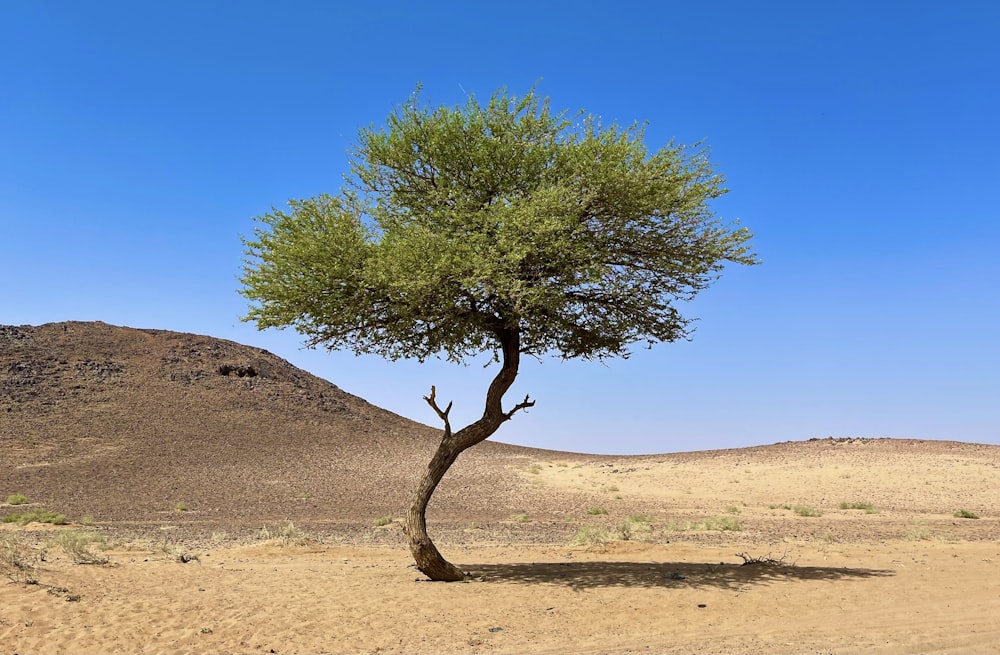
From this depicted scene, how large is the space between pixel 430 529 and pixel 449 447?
43.3ft

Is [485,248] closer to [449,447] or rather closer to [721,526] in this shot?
[449,447]

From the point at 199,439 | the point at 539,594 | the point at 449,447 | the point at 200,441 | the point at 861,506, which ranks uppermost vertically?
the point at 199,439

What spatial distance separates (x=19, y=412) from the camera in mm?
58750

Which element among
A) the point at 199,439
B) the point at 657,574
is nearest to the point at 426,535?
the point at 657,574

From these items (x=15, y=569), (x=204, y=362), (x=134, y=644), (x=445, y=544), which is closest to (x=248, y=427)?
(x=204, y=362)

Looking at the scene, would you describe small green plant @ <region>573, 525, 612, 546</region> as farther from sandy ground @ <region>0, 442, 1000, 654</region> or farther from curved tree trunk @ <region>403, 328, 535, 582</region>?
curved tree trunk @ <region>403, 328, 535, 582</region>

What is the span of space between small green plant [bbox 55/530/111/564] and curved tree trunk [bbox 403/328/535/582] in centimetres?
715

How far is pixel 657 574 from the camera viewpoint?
16.2 metres

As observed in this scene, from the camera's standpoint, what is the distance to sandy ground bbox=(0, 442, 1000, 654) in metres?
11.0

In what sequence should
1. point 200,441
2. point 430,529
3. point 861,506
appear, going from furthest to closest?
1. point 200,441
2. point 861,506
3. point 430,529

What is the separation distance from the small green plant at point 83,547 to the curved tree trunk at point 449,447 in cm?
715

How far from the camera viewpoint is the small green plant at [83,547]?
17.1m

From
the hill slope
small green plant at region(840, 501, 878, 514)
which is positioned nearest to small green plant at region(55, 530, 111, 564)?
the hill slope

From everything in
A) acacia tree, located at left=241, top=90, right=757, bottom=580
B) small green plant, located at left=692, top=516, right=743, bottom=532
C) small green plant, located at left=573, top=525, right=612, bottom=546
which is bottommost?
small green plant, located at left=573, top=525, right=612, bottom=546
